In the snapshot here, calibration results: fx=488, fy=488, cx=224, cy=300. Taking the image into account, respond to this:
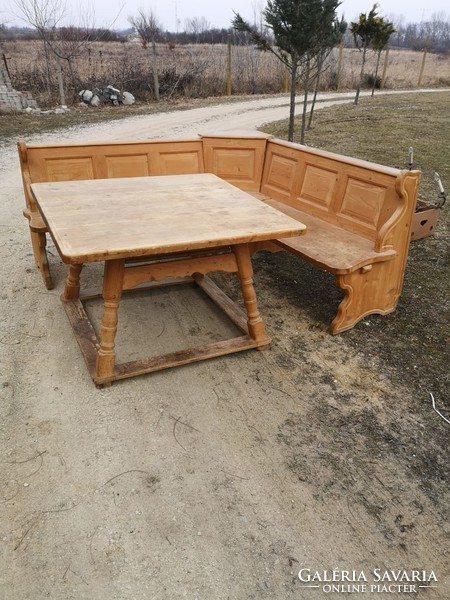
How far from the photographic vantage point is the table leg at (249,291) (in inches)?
117

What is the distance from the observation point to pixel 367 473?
2.26 m

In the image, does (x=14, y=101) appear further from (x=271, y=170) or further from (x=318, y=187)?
(x=318, y=187)

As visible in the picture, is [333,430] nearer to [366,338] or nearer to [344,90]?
[366,338]

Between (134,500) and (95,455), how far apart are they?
0.35 metres

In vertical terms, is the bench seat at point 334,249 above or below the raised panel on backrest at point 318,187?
below

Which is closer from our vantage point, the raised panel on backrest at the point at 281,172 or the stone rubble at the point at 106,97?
the raised panel on backrest at the point at 281,172

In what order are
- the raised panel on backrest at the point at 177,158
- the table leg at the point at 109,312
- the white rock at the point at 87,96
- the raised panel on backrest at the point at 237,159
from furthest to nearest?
the white rock at the point at 87,96 < the raised panel on backrest at the point at 237,159 < the raised panel on backrest at the point at 177,158 < the table leg at the point at 109,312

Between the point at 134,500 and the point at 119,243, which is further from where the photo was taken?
the point at 119,243

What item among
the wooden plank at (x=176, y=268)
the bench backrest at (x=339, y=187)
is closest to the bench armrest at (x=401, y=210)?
the bench backrest at (x=339, y=187)

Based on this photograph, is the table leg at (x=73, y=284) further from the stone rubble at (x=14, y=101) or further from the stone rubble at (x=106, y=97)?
the stone rubble at (x=106, y=97)

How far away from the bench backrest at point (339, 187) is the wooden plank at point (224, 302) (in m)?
1.02

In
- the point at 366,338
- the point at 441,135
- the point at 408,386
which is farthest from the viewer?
the point at 441,135

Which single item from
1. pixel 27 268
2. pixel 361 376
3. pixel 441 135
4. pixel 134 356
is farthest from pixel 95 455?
pixel 441 135

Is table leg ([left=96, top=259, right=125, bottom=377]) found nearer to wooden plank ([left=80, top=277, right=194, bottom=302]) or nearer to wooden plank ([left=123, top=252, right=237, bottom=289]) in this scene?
wooden plank ([left=123, top=252, right=237, bottom=289])
